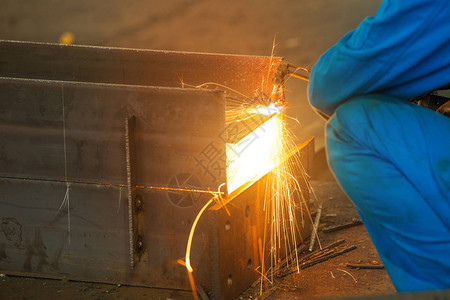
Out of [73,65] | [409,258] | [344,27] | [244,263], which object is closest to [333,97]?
[409,258]

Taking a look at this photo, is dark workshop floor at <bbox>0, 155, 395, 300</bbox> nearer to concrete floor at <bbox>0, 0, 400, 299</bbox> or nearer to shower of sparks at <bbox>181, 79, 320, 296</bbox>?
shower of sparks at <bbox>181, 79, 320, 296</bbox>

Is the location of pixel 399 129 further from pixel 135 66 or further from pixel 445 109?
pixel 135 66

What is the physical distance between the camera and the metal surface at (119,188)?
2748mm

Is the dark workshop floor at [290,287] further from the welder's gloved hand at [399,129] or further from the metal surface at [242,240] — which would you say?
the welder's gloved hand at [399,129]

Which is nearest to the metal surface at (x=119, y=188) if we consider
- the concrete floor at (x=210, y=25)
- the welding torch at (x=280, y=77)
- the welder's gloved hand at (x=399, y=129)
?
the welding torch at (x=280, y=77)

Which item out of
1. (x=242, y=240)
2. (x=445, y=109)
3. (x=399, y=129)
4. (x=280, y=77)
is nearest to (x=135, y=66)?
(x=280, y=77)

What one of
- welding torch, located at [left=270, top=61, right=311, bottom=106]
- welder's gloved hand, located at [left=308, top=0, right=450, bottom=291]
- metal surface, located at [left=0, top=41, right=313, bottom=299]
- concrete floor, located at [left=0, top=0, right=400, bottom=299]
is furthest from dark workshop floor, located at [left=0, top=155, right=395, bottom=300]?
concrete floor, located at [left=0, top=0, right=400, bottom=299]

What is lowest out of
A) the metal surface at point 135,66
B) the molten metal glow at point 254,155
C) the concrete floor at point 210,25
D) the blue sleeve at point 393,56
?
the molten metal glow at point 254,155

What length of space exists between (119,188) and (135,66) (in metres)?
1.11

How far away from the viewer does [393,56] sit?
1684mm

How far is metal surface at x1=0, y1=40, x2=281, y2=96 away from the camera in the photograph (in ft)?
11.6

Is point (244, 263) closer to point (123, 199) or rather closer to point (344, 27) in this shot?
point (123, 199)

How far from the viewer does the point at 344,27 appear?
19.4 ft

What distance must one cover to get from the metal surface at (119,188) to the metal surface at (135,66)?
778 millimetres
